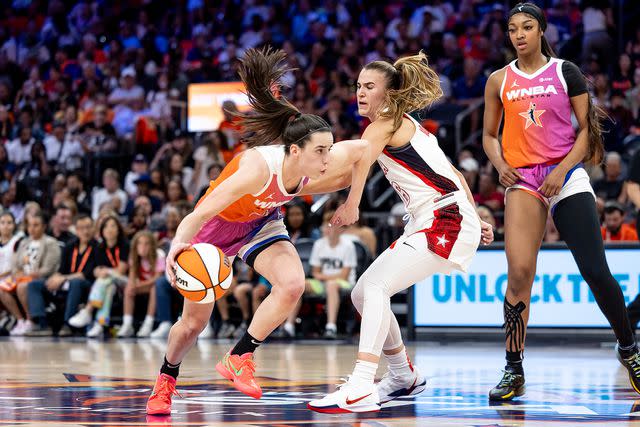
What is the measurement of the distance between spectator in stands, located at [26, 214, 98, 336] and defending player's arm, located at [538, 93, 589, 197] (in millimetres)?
8017

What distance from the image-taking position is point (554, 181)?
5531 mm

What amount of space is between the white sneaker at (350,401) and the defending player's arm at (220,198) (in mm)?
937

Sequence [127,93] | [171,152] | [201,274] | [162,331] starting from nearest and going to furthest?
[201,274], [162,331], [171,152], [127,93]

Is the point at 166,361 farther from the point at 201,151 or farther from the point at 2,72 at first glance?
the point at 2,72

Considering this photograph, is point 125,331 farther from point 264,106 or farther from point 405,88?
point 405,88

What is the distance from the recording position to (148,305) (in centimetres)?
1237

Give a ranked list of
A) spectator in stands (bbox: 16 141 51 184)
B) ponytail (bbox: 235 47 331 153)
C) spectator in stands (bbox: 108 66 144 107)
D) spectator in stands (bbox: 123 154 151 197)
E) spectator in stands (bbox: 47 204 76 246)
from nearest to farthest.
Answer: ponytail (bbox: 235 47 331 153) < spectator in stands (bbox: 47 204 76 246) < spectator in stands (bbox: 123 154 151 197) < spectator in stands (bbox: 16 141 51 184) < spectator in stands (bbox: 108 66 144 107)

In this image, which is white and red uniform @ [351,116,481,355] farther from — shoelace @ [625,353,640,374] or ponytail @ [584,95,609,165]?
shoelace @ [625,353,640,374]

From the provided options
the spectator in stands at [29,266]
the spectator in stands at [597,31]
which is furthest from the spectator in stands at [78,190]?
the spectator in stands at [597,31]

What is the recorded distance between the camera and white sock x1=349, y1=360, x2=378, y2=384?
5.03 m

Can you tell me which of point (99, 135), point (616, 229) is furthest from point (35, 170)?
point (616, 229)

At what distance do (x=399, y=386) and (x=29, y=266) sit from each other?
27.3 feet

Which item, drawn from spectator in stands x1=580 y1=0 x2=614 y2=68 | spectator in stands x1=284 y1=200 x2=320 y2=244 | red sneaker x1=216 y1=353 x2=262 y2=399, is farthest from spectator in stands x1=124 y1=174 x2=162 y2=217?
red sneaker x1=216 y1=353 x2=262 y2=399

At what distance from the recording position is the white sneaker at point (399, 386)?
573 cm
